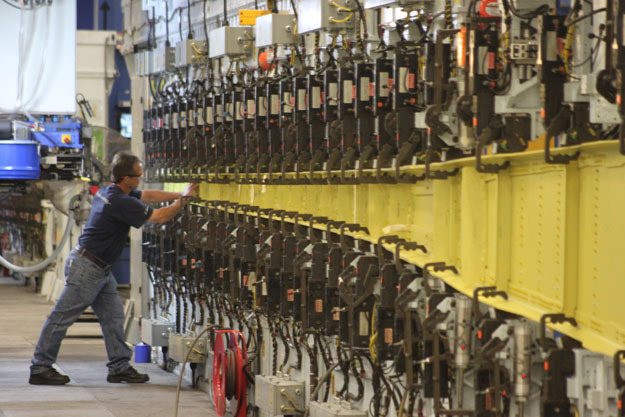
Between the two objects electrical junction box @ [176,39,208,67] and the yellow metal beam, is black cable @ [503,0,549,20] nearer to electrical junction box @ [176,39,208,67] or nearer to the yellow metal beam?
the yellow metal beam

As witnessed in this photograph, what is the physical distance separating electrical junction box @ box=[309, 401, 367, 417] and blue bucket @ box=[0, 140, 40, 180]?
6.21 metres

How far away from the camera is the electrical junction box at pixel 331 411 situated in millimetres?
8156

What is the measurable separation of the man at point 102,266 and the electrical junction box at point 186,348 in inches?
16.3

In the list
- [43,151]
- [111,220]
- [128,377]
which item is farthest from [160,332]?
[43,151]

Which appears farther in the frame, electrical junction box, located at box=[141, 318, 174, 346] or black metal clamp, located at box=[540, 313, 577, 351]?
electrical junction box, located at box=[141, 318, 174, 346]

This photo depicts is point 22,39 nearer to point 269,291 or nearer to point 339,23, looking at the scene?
point 269,291

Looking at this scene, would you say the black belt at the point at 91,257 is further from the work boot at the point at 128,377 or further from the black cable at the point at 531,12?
the black cable at the point at 531,12

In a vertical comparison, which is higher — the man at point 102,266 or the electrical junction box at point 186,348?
the man at point 102,266

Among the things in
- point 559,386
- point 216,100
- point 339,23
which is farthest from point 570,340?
point 216,100

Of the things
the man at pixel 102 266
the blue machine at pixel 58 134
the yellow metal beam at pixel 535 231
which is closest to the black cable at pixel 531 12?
the yellow metal beam at pixel 535 231

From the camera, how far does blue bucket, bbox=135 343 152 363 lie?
13742mm

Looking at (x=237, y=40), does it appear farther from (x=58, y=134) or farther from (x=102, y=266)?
(x=58, y=134)

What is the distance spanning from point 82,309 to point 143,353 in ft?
6.04

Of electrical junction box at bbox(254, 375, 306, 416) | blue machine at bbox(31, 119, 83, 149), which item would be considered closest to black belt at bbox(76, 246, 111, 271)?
blue machine at bbox(31, 119, 83, 149)
